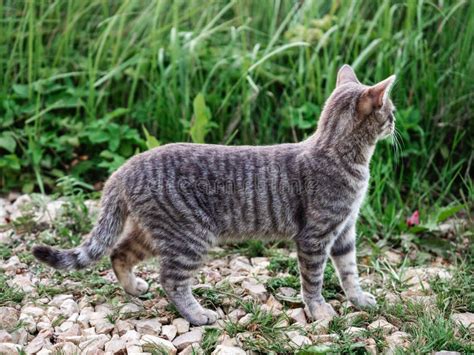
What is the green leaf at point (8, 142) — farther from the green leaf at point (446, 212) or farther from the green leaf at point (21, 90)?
the green leaf at point (446, 212)

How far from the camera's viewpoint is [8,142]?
5234 mm

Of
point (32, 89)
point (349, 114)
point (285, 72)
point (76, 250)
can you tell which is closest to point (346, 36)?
point (285, 72)

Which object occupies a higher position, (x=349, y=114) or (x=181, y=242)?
(x=349, y=114)

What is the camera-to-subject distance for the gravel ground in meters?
3.32

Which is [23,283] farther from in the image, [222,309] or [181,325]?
[222,309]

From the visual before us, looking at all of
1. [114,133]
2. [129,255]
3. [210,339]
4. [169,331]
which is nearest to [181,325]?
[169,331]

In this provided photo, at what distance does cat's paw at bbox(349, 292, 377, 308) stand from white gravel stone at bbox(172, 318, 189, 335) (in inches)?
37.5

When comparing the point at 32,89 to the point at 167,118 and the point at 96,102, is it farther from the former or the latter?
the point at 167,118

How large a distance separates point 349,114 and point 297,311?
3.59ft

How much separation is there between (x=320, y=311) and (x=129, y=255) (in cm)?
109

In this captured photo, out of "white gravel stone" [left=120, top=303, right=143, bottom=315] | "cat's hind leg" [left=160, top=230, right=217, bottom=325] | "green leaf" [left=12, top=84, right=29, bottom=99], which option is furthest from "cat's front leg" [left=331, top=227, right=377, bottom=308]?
"green leaf" [left=12, top=84, right=29, bottom=99]

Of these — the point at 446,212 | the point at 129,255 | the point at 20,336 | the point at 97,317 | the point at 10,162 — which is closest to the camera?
the point at 20,336

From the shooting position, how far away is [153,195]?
Answer: 3613 mm

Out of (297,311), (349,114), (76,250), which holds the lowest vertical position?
(297,311)
